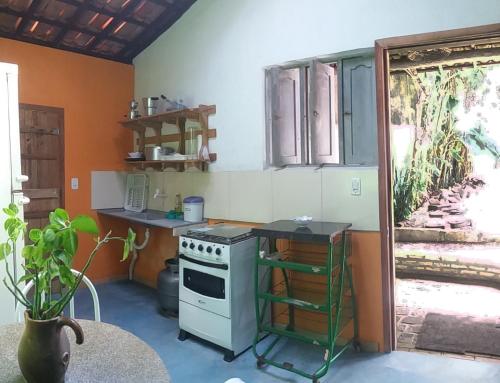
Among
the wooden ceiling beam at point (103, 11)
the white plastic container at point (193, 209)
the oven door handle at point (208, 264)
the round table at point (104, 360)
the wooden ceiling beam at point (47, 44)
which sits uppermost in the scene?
the wooden ceiling beam at point (103, 11)

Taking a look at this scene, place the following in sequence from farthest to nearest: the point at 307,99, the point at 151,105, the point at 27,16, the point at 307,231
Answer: the point at 151,105, the point at 27,16, the point at 307,99, the point at 307,231

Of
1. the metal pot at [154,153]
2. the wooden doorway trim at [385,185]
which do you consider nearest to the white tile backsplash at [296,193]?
the wooden doorway trim at [385,185]

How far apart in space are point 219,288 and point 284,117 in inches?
57.7

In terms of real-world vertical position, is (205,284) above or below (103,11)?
below

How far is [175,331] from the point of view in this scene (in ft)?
9.92

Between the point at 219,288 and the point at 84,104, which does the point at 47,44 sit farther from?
the point at 219,288

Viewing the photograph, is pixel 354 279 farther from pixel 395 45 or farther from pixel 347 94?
pixel 395 45

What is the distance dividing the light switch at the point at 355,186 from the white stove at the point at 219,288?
82 cm

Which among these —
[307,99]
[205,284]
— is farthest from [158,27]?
[205,284]

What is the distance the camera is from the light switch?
2.63 meters

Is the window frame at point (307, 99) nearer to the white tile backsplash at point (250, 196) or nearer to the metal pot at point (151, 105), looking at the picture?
the white tile backsplash at point (250, 196)

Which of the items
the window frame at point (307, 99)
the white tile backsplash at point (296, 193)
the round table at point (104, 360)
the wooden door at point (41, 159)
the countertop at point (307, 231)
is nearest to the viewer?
the round table at point (104, 360)

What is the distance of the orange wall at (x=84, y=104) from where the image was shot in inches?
144

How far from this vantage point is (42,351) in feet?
2.86
